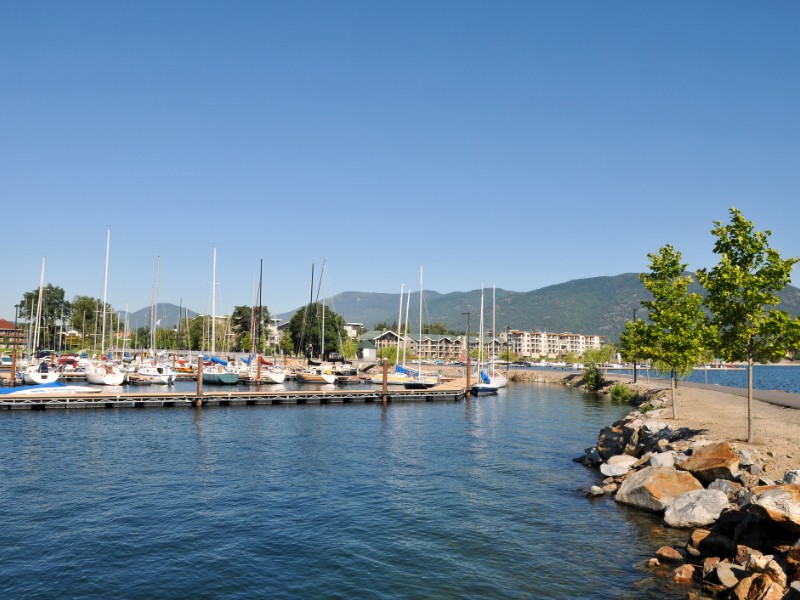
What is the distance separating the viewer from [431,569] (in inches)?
732

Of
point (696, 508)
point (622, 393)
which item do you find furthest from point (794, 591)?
point (622, 393)

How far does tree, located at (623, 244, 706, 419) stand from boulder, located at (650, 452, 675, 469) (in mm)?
10410

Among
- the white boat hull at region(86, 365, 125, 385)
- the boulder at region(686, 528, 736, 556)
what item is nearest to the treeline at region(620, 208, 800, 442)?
the boulder at region(686, 528, 736, 556)

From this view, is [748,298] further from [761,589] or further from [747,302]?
[761,589]

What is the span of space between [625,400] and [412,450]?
45.3 m

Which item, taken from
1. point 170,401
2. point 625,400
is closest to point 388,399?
point 170,401

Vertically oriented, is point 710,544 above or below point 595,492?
above

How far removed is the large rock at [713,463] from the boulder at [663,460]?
2.30ft

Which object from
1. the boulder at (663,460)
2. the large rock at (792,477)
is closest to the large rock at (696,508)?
the large rock at (792,477)

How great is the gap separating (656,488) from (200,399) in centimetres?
4749

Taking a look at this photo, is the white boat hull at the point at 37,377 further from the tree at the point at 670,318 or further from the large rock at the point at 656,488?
the large rock at the point at 656,488

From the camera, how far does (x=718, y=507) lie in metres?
21.0

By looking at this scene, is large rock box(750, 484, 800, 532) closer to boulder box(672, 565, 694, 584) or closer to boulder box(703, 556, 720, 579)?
boulder box(703, 556, 720, 579)

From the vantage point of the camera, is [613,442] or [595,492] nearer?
[595,492]
